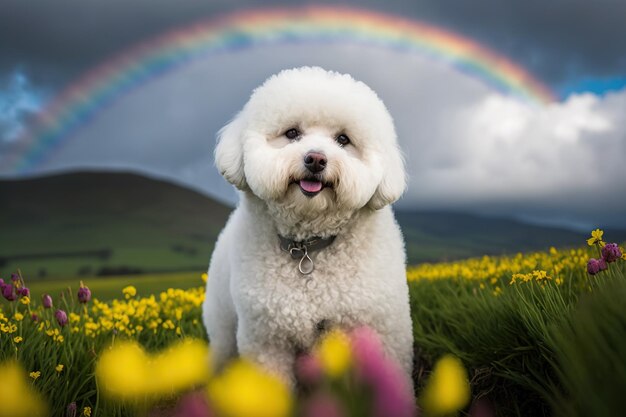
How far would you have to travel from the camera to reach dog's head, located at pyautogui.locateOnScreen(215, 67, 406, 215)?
3.34 m

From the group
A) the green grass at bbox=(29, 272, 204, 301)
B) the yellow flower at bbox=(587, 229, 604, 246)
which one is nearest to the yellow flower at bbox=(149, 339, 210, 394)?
the yellow flower at bbox=(587, 229, 604, 246)

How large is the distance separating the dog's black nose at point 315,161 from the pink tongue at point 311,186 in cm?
10

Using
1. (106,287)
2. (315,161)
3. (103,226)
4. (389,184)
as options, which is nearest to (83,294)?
(315,161)

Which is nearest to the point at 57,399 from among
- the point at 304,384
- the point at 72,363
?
the point at 72,363

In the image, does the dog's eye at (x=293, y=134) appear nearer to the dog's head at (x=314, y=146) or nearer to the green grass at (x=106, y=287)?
the dog's head at (x=314, y=146)

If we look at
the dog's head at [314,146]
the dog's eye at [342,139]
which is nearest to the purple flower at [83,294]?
the dog's head at [314,146]

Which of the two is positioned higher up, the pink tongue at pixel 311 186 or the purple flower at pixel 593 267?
the pink tongue at pixel 311 186

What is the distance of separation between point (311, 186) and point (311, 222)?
0.34 metres

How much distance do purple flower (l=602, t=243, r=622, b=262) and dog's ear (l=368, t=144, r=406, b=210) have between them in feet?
4.35

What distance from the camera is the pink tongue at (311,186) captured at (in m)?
3.34

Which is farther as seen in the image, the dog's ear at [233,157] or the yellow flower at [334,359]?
the dog's ear at [233,157]

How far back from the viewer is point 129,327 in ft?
18.0

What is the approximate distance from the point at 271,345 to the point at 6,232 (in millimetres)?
81714

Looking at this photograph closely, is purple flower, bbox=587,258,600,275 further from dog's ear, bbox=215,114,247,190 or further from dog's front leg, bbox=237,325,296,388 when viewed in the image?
dog's ear, bbox=215,114,247,190
